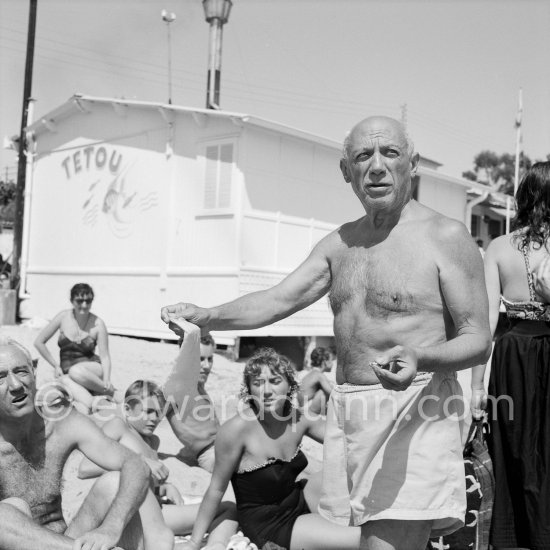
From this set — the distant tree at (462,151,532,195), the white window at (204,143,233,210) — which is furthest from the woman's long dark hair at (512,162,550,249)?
the distant tree at (462,151,532,195)

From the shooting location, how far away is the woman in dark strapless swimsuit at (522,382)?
3.24 meters

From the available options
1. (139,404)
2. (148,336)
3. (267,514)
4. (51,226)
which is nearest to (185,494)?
(139,404)

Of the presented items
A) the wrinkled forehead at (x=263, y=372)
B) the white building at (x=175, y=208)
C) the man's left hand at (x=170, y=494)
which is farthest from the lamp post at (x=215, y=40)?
the wrinkled forehead at (x=263, y=372)

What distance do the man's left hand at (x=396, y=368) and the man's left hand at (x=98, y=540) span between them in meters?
1.65

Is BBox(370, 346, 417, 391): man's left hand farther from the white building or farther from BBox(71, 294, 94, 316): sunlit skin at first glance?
the white building

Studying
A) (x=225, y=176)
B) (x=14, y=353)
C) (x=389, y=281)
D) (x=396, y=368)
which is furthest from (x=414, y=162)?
(x=225, y=176)

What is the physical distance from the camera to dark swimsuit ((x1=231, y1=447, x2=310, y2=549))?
4.09 m

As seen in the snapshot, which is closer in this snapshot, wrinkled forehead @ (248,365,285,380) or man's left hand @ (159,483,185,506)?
wrinkled forehead @ (248,365,285,380)

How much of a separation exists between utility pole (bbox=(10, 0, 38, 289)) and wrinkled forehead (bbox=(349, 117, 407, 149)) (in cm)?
1435

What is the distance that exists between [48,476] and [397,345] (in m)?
1.81

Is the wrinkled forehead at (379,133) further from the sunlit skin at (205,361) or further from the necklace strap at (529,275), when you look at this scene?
the sunlit skin at (205,361)

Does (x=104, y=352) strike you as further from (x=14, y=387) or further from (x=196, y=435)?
(x=14, y=387)

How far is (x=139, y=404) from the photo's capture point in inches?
207

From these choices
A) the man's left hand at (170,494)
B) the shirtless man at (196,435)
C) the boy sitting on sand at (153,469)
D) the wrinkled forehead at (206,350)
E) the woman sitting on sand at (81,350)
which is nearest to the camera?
the boy sitting on sand at (153,469)
